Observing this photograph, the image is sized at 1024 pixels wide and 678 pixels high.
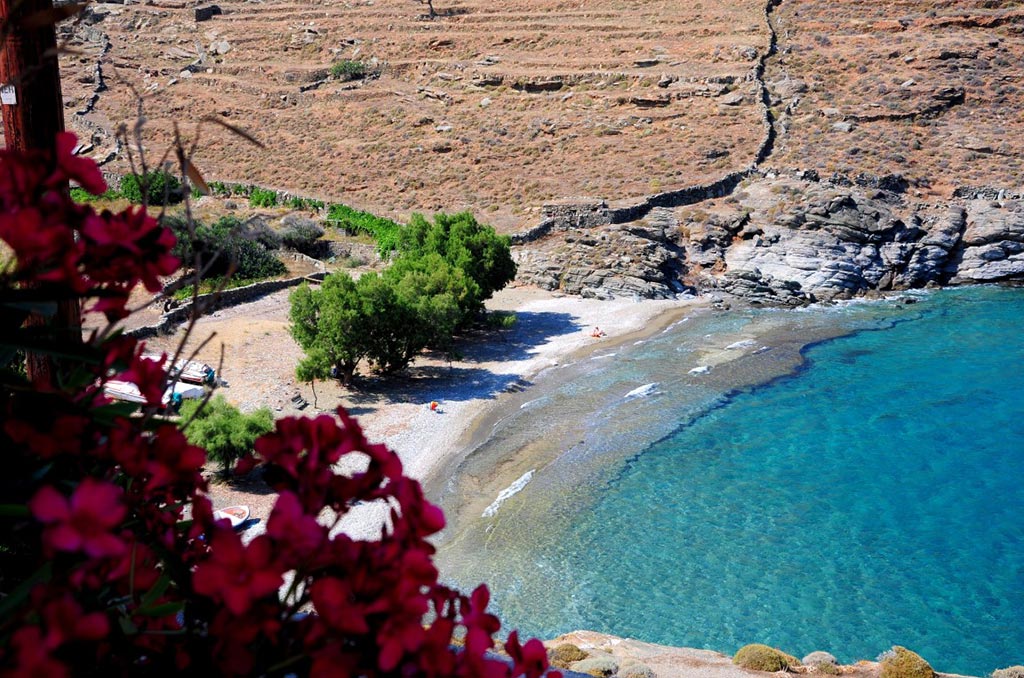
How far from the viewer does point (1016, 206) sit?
40.0 metres

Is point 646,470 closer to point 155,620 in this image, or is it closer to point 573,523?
point 573,523

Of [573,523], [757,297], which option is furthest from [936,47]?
[573,523]

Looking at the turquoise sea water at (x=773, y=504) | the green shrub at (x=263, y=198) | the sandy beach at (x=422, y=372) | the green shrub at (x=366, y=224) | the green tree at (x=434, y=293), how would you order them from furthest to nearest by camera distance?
1. the green shrub at (x=263, y=198)
2. the green shrub at (x=366, y=224)
3. the green tree at (x=434, y=293)
4. the sandy beach at (x=422, y=372)
5. the turquoise sea water at (x=773, y=504)

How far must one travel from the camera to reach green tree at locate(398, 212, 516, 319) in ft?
101

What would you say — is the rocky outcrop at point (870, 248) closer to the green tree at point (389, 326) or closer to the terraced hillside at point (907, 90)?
the terraced hillside at point (907, 90)

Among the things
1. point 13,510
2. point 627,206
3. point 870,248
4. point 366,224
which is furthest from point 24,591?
point 366,224

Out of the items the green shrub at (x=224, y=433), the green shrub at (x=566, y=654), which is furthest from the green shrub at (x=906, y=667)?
the green shrub at (x=224, y=433)

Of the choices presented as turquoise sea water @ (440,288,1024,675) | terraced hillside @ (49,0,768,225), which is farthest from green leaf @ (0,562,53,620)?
terraced hillside @ (49,0,768,225)

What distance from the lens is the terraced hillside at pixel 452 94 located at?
4630 centimetres

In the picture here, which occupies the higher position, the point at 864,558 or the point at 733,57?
the point at 733,57

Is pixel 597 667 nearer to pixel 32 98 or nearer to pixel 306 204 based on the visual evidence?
pixel 32 98

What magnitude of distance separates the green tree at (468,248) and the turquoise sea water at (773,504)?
20.1 feet

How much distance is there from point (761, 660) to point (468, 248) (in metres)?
21.8

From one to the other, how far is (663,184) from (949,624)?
2972 cm
